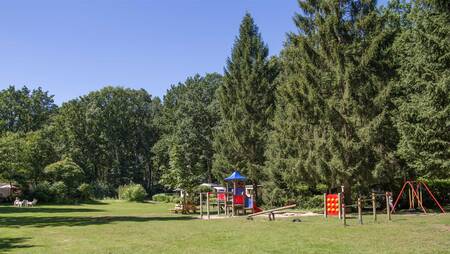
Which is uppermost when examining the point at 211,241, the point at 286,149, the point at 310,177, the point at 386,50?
the point at 386,50

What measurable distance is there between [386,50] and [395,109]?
11.1 feet

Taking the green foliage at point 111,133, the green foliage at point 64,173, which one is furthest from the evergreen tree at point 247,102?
the green foliage at point 111,133

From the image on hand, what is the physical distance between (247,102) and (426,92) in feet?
→ 49.3

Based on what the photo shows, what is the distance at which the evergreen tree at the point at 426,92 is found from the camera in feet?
65.0

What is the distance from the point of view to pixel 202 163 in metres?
66.6

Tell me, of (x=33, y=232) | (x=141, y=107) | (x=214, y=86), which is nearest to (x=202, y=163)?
(x=214, y=86)

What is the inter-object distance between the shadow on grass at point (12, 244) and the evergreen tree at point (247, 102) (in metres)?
21.6

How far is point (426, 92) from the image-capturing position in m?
21.6

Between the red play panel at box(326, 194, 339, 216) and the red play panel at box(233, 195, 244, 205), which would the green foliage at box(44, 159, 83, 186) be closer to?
the red play panel at box(233, 195, 244, 205)

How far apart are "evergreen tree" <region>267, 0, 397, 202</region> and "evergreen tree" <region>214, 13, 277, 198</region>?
630cm

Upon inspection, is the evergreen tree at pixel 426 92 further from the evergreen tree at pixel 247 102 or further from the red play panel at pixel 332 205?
the evergreen tree at pixel 247 102

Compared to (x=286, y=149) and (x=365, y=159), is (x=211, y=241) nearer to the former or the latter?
(x=365, y=159)

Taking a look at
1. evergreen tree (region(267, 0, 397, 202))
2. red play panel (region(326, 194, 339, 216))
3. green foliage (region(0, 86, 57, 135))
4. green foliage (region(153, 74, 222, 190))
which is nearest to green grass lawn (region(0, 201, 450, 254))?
red play panel (region(326, 194, 339, 216))

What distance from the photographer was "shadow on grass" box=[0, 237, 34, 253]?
1150 cm
